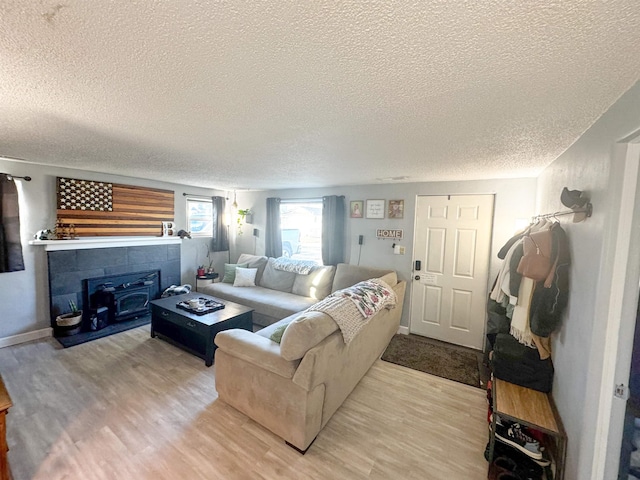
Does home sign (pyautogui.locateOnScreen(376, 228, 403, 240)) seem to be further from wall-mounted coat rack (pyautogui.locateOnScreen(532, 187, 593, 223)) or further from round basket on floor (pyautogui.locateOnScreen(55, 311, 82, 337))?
round basket on floor (pyautogui.locateOnScreen(55, 311, 82, 337))

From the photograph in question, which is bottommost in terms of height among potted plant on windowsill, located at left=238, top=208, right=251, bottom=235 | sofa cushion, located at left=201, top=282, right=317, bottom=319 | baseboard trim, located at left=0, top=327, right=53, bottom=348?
baseboard trim, located at left=0, top=327, right=53, bottom=348

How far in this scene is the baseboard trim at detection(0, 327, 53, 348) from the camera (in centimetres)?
299

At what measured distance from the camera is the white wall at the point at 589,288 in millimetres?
1185

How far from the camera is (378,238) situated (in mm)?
3877

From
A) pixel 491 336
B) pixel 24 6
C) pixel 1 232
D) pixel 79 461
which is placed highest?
pixel 24 6

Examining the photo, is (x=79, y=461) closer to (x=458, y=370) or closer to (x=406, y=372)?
(x=406, y=372)

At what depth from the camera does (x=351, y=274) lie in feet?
12.4

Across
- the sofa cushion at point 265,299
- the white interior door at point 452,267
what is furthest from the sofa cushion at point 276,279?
the white interior door at point 452,267

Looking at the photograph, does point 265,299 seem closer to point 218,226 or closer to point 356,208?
point 356,208

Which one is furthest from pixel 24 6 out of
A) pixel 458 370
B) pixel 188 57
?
pixel 458 370

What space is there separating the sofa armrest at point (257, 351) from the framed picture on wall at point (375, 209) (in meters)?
2.51

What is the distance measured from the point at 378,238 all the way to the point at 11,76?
3.61 metres

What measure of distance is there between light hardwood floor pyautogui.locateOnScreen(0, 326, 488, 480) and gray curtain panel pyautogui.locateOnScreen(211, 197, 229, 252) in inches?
108

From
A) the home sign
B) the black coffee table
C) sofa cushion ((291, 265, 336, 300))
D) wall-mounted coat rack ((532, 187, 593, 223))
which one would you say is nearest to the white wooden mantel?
the black coffee table
